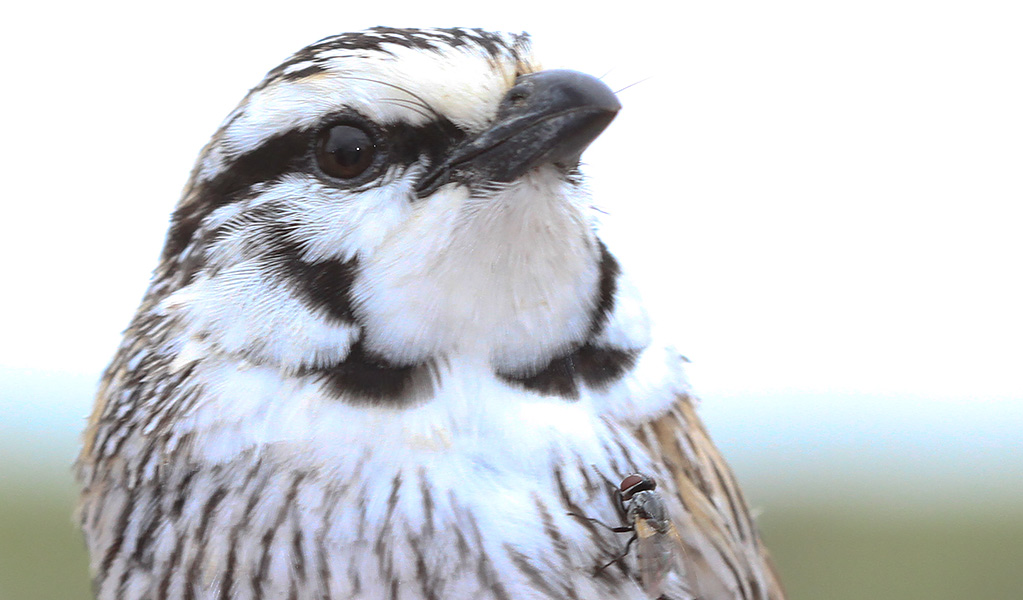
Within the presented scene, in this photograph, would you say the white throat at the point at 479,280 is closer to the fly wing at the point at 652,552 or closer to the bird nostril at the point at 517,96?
the bird nostril at the point at 517,96

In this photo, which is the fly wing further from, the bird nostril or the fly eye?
the bird nostril

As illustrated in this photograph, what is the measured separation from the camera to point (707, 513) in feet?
5.14

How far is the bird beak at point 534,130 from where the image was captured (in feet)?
4.37

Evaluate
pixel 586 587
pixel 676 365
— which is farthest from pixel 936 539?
pixel 586 587

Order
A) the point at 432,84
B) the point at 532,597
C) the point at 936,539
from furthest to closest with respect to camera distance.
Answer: the point at 936,539 < the point at 432,84 < the point at 532,597

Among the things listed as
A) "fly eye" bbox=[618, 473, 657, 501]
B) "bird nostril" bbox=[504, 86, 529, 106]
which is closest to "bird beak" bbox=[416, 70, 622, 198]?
"bird nostril" bbox=[504, 86, 529, 106]

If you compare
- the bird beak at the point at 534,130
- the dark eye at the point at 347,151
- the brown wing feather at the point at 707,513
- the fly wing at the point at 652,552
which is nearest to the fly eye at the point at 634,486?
the fly wing at the point at 652,552

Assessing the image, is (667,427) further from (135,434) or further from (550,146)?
(135,434)

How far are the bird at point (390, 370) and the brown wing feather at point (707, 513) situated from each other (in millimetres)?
16

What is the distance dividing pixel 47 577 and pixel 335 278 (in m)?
3.02

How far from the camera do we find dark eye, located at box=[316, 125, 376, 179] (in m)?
1.39

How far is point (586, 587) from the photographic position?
1.31 meters

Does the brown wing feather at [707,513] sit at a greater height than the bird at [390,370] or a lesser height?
lesser

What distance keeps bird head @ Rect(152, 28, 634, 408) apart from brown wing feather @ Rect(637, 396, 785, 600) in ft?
0.89
